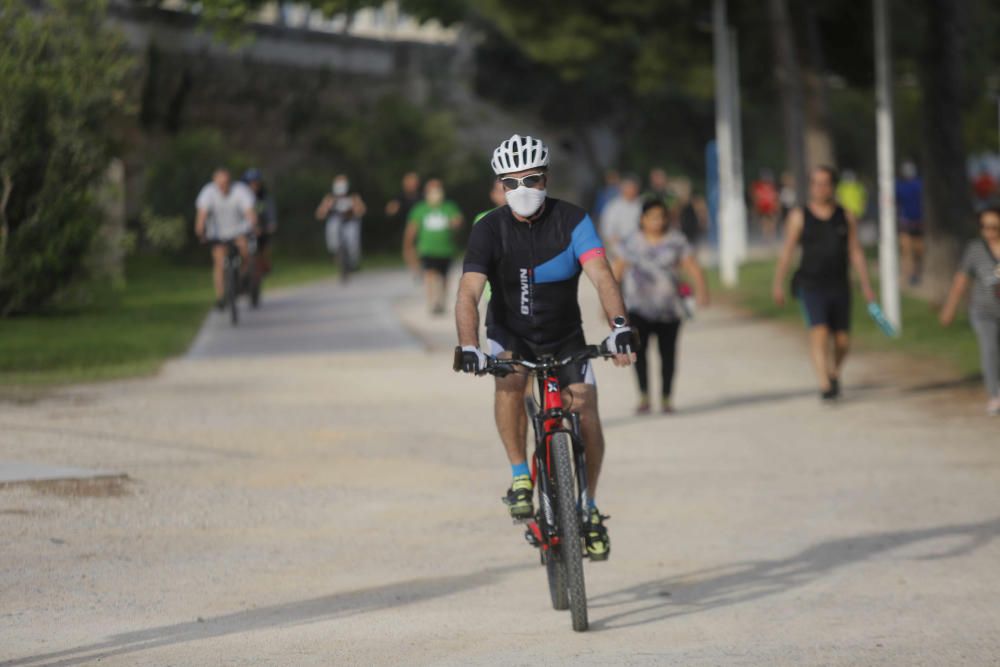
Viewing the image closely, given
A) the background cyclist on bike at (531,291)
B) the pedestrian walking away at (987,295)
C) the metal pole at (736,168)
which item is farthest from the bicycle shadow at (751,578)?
the metal pole at (736,168)

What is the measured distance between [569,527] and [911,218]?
2357 cm

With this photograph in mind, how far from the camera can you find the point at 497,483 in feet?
37.8

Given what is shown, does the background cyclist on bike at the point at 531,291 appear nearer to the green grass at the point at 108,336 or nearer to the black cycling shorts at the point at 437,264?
the green grass at the point at 108,336

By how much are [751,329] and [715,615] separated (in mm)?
15614

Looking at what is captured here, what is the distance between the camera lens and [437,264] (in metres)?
25.1

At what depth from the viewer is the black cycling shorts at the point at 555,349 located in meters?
7.98

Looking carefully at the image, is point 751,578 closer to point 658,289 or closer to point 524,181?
point 524,181

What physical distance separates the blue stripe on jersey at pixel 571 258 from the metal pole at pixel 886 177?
14689 millimetres

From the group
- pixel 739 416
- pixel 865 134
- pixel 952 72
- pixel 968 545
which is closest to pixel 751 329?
pixel 952 72

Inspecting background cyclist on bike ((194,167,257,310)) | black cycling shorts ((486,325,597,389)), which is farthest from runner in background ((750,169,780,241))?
black cycling shorts ((486,325,597,389))

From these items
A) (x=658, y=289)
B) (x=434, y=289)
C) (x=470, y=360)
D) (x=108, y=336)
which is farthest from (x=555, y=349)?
(x=434, y=289)

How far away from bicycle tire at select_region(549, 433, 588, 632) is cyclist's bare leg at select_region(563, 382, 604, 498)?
0.82 feet

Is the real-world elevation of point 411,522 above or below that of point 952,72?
below

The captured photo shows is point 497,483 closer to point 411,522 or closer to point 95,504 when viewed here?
point 411,522
